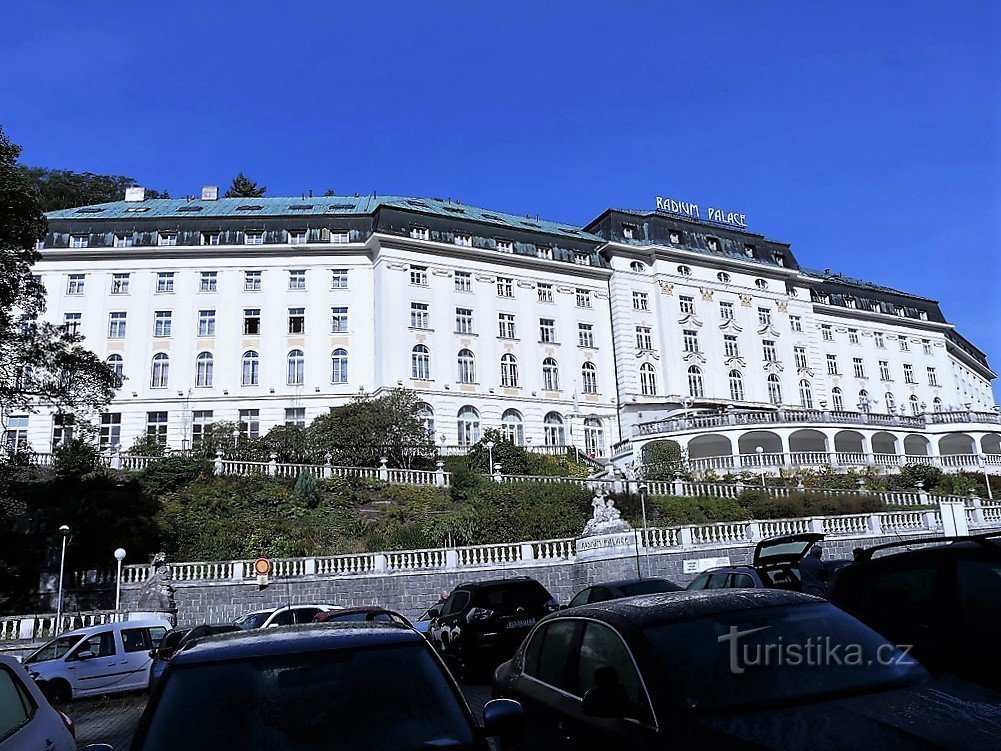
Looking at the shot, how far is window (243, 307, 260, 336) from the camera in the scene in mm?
49125

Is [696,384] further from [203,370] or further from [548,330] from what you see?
[203,370]

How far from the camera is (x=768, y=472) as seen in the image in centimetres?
4262

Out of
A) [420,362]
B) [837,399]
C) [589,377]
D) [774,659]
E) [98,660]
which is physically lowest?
[98,660]

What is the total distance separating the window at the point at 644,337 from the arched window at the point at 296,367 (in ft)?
72.6

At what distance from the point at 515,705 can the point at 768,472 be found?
40.7 meters

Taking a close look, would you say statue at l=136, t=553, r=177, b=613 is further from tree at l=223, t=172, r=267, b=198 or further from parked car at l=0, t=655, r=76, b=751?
tree at l=223, t=172, r=267, b=198

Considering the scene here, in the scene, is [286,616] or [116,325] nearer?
[286,616]

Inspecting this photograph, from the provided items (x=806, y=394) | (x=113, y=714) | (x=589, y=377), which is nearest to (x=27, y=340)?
(x=113, y=714)

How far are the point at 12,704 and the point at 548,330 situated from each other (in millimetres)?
48813

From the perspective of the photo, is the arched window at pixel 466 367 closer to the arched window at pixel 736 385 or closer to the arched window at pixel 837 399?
the arched window at pixel 736 385

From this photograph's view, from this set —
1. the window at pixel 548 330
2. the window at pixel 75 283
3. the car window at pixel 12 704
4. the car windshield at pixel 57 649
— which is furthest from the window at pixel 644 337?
the car window at pixel 12 704

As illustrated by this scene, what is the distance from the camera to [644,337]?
181ft

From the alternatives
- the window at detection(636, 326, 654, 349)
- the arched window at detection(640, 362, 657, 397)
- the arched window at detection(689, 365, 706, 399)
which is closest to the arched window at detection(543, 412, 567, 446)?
the arched window at detection(640, 362, 657, 397)

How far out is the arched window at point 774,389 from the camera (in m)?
57.8
